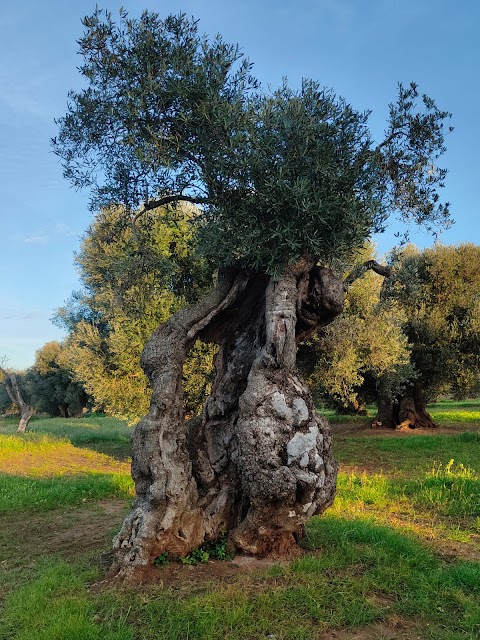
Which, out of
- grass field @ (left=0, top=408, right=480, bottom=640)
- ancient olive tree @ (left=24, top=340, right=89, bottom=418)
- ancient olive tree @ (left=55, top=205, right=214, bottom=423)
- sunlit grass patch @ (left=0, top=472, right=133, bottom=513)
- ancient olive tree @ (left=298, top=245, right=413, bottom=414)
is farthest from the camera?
ancient olive tree @ (left=24, top=340, right=89, bottom=418)

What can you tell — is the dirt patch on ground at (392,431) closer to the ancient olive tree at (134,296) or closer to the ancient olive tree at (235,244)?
the ancient olive tree at (134,296)

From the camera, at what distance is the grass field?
557cm

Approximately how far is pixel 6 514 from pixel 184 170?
30.6 feet

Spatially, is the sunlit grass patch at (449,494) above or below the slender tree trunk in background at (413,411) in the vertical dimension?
below

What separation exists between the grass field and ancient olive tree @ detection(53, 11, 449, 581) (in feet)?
2.34

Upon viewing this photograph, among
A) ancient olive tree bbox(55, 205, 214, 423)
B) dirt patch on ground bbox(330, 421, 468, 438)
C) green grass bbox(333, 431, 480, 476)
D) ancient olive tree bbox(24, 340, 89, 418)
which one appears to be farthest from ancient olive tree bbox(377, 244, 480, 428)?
ancient olive tree bbox(24, 340, 89, 418)

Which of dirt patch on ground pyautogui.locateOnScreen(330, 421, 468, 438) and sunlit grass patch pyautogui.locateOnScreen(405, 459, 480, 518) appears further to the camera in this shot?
dirt patch on ground pyautogui.locateOnScreen(330, 421, 468, 438)

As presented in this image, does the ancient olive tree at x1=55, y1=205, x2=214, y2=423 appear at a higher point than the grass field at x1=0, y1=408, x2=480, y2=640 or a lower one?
higher

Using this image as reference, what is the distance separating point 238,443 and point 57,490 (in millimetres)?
8410

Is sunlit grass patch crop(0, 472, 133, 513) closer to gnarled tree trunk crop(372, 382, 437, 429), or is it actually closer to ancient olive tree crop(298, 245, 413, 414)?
ancient olive tree crop(298, 245, 413, 414)

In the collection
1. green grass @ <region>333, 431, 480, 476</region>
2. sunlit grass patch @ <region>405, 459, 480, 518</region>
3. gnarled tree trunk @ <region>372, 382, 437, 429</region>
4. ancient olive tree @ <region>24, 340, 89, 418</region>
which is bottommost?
green grass @ <region>333, 431, 480, 476</region>

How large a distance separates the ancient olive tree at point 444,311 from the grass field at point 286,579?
13.7 metres

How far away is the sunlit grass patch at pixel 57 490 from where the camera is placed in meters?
12.7

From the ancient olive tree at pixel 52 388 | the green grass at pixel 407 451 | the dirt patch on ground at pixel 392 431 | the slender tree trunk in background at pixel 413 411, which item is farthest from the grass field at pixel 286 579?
the ancient olive tree at pixel 52 388
